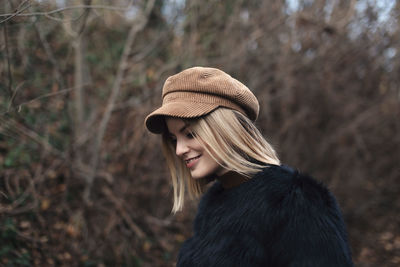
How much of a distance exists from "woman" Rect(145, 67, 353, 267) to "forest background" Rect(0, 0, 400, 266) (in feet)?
3.56

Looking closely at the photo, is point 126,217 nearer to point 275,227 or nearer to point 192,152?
point 192,152

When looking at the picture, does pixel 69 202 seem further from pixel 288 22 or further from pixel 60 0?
pixel 288 22

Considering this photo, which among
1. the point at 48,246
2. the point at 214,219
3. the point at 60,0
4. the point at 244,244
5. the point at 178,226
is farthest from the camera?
the point at 178,226

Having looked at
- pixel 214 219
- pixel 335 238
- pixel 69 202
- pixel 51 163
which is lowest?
pixel 335 238

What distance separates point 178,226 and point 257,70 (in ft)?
8.13

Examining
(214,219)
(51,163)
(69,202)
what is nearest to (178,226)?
(69,202)

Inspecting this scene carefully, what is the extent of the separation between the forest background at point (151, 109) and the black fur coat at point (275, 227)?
4.26 ft

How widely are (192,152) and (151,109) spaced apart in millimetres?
2455

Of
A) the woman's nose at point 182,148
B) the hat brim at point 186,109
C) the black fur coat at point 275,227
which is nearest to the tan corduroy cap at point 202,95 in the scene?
the hat brim at point 186,109

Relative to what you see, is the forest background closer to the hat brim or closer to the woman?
the hat brim

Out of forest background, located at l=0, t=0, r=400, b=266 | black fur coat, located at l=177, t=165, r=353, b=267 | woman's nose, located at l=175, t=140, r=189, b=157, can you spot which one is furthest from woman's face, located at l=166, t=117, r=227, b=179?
forest background, located at l=0, t=0, r=400, b=266

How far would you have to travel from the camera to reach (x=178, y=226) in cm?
403

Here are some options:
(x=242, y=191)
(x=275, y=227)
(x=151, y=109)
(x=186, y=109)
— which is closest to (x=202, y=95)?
(x=186, y=109)

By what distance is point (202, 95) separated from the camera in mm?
1625
